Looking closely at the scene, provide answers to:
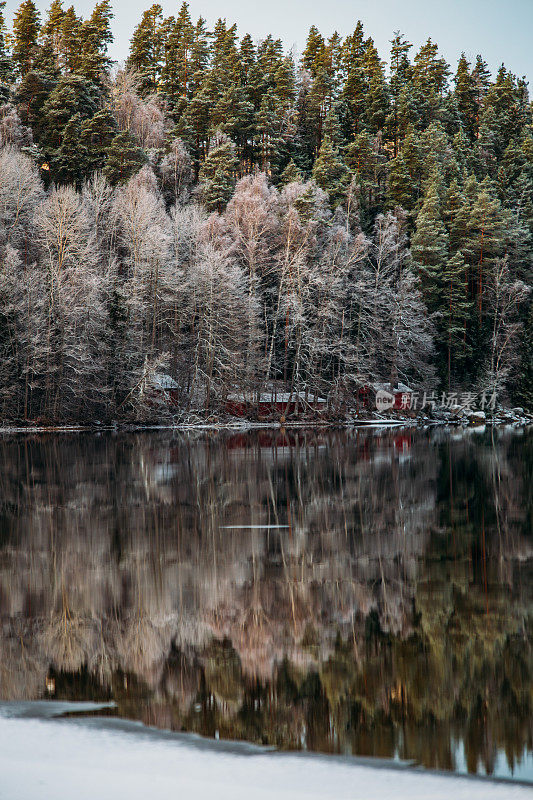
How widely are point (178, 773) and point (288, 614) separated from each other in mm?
3579

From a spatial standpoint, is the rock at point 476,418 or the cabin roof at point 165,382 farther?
the rock at point 476,418

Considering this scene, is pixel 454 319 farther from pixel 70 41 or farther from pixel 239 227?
pixel 70 41

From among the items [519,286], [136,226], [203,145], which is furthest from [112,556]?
[203,145]

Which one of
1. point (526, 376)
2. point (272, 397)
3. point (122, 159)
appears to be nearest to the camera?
point (272, 397)

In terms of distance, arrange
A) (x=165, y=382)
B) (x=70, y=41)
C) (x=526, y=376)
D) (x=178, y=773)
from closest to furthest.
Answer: (x=178, y=773) < (x=165, y=382) < (x=526, y=376) < (x=70, y=41)

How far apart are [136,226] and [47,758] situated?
50649mm

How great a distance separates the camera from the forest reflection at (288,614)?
6113 millimetres

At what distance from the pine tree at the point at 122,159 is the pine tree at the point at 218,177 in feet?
19.8

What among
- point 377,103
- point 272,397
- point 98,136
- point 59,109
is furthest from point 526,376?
point 59,109

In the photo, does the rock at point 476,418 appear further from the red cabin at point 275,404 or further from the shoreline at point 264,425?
the red cabin at point 275,404

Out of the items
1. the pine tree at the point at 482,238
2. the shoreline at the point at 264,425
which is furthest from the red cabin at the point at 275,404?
the pine tree at the point at 482,238

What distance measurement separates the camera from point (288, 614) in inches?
343

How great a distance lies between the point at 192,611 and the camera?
8.86m

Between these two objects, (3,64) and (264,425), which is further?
(3,64)
